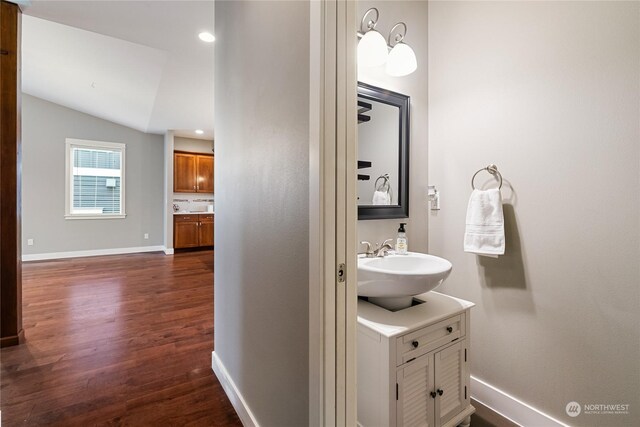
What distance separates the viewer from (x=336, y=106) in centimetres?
83

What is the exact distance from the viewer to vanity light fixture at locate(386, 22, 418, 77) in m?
1.61

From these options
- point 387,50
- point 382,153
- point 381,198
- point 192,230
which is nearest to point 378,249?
point 381,198

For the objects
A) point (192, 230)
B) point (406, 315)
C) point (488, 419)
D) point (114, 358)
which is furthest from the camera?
point (192, 230)

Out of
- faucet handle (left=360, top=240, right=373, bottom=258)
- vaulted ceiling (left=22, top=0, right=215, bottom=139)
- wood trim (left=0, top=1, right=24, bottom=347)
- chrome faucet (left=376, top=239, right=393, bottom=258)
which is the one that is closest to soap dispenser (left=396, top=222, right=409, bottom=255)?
chrome faucet (left=376, top=239, right=393, bottom=258)

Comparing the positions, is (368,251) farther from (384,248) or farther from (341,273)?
(341,273)

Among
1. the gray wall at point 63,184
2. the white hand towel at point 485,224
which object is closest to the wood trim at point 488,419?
the white hand towel at point 485,224

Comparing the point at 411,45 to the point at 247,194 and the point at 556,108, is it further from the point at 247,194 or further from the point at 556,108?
the point at 247,194

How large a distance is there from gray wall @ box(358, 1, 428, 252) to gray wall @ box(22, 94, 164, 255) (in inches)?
221

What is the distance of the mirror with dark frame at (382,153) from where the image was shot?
5.31ft

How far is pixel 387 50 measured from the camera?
162 centimetres

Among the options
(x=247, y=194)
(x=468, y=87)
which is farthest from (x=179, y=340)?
(x=468, y=87)

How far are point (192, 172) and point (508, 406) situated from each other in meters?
6.13

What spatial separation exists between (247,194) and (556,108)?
1.49m

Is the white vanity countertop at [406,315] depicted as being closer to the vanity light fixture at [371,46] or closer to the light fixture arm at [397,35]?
the vanity light fixture at [371,46]
